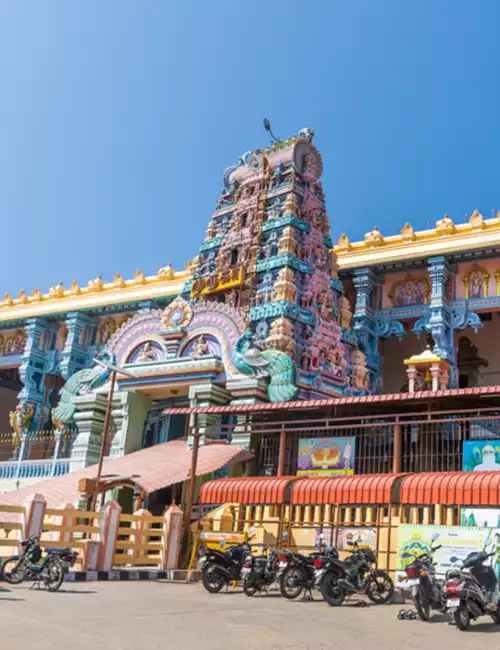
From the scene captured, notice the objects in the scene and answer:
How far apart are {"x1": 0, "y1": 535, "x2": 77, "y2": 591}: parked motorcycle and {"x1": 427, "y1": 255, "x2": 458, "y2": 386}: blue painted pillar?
14.5m

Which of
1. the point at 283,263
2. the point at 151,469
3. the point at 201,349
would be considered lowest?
the point at 151,469

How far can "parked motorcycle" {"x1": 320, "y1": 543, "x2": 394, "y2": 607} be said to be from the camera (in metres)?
10.9

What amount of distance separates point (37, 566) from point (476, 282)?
695 inches

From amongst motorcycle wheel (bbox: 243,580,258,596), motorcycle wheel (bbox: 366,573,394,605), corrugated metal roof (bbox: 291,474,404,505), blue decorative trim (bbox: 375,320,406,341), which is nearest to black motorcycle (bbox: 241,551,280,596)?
motorcycle wheel (bbox: 243,580,258,596)

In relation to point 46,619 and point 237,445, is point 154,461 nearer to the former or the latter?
point 237,445

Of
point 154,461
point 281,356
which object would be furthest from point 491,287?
point 154,461

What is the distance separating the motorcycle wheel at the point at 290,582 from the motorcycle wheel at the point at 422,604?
254cm

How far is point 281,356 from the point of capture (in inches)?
850

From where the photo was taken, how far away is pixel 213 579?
40.8ft

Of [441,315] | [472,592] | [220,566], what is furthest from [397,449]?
[441,315]

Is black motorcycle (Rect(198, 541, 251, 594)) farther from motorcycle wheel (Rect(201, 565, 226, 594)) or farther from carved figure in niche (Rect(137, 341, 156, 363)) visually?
carved figure in niche (Rect(137, 341, 156, 363))

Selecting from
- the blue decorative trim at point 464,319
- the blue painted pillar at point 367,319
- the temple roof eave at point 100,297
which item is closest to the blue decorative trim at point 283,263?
the blue painted pillar at point 367,319

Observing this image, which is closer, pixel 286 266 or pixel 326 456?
pixel 326 456

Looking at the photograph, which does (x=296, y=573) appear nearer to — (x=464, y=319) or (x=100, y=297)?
(x=464, y=319)
